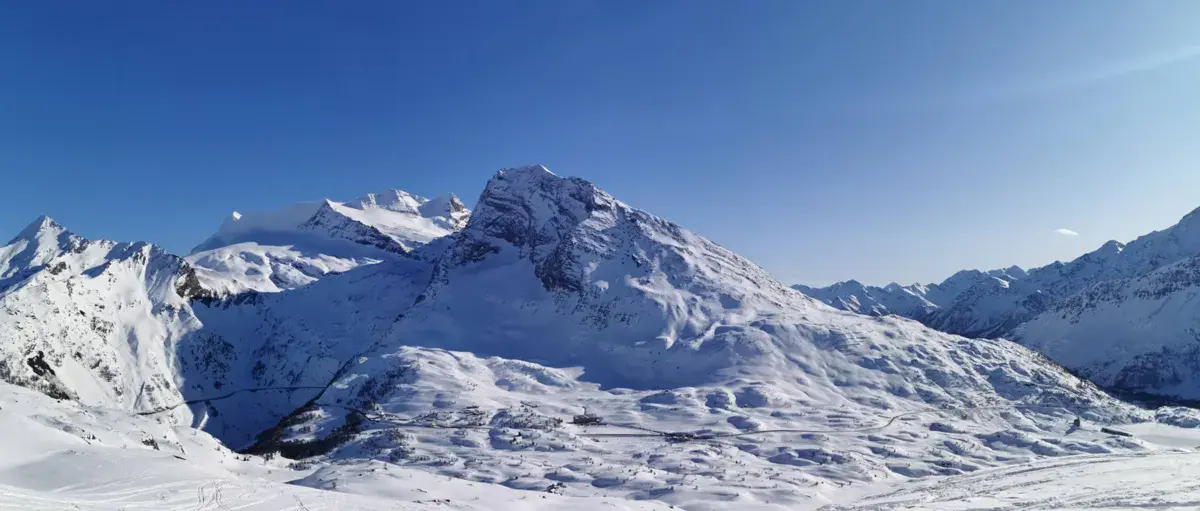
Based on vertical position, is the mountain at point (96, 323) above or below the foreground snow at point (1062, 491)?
above

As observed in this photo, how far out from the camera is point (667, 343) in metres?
169

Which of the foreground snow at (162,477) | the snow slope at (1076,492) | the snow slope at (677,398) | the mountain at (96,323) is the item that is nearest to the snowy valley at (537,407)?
the foreground snow at (162,477)

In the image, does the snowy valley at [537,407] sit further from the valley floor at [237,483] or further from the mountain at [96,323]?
the mountain at [96,323]

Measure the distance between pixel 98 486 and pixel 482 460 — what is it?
217 feet

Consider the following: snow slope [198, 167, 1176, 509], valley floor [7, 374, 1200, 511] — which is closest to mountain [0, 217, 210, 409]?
snow slope [198, 167, 1176, 509]

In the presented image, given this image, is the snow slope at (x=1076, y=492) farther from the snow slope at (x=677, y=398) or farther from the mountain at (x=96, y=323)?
the mountain at (x=96, y=323)

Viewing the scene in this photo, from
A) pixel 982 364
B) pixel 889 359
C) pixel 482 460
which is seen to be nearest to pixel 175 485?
pixel 482 460

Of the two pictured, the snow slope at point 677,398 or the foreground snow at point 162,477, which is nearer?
the foreground snow at point 162,477

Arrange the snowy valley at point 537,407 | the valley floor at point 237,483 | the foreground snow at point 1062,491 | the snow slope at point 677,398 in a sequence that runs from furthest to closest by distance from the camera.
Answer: the snow slope at point 677,398, the snowy valley at point 537,407, the valley floor at point 237,483, the foreground snow at point 1062,491

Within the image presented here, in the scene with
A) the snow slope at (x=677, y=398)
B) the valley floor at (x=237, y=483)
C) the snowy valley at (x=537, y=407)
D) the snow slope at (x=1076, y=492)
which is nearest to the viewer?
the snow slope at (x=1076, y=492)

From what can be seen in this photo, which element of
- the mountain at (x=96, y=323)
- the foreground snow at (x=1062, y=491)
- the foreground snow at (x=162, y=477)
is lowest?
the foreground snow at (x=1062, y=491)

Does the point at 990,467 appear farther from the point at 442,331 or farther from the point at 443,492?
the point at 442,331

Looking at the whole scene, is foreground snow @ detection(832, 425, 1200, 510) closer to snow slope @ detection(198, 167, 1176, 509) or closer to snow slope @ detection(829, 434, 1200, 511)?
snow slope @ detection(829, 434, 1200, 511)

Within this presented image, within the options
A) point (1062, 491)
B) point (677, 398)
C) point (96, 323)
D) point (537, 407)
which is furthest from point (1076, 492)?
point (96, 323)
